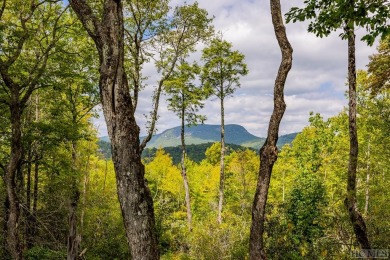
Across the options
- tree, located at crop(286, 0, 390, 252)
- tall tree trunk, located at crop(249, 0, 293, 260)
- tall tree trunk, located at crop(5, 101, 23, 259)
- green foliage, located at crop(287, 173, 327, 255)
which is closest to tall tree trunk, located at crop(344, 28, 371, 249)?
tree, located at crop(286, 0, 390, 252)

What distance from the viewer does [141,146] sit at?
9.31 meters

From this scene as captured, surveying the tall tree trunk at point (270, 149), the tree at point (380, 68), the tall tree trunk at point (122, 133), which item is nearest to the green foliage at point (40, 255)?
the tall tree trunk at point (270, 149)

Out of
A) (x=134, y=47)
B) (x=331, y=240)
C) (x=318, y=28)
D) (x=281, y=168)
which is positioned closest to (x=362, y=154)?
(x=281, y=168)

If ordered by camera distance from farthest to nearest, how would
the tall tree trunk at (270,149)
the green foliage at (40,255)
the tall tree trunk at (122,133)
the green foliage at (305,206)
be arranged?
the green foliage at (305,206), the green foliage at (40,255), the tall tree trunk at (270,149), the tall tree trunk at (122,133)

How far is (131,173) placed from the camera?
4.03 metres

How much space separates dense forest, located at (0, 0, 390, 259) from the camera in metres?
4.31

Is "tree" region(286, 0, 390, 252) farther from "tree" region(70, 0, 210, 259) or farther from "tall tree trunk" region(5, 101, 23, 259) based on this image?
"tall tree trunk" region(5, 101, 23, 259)

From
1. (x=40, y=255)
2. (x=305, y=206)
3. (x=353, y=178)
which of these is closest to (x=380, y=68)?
(x=353, y=178)

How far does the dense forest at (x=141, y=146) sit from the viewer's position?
4312 mm

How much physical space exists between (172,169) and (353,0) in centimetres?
3543

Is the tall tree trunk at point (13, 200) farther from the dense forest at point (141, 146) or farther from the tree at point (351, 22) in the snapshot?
the tree at point (351, 22)

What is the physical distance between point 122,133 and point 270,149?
2373mm

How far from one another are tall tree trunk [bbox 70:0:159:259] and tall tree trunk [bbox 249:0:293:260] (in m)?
1.75

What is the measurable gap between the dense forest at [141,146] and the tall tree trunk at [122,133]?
0.04ft
